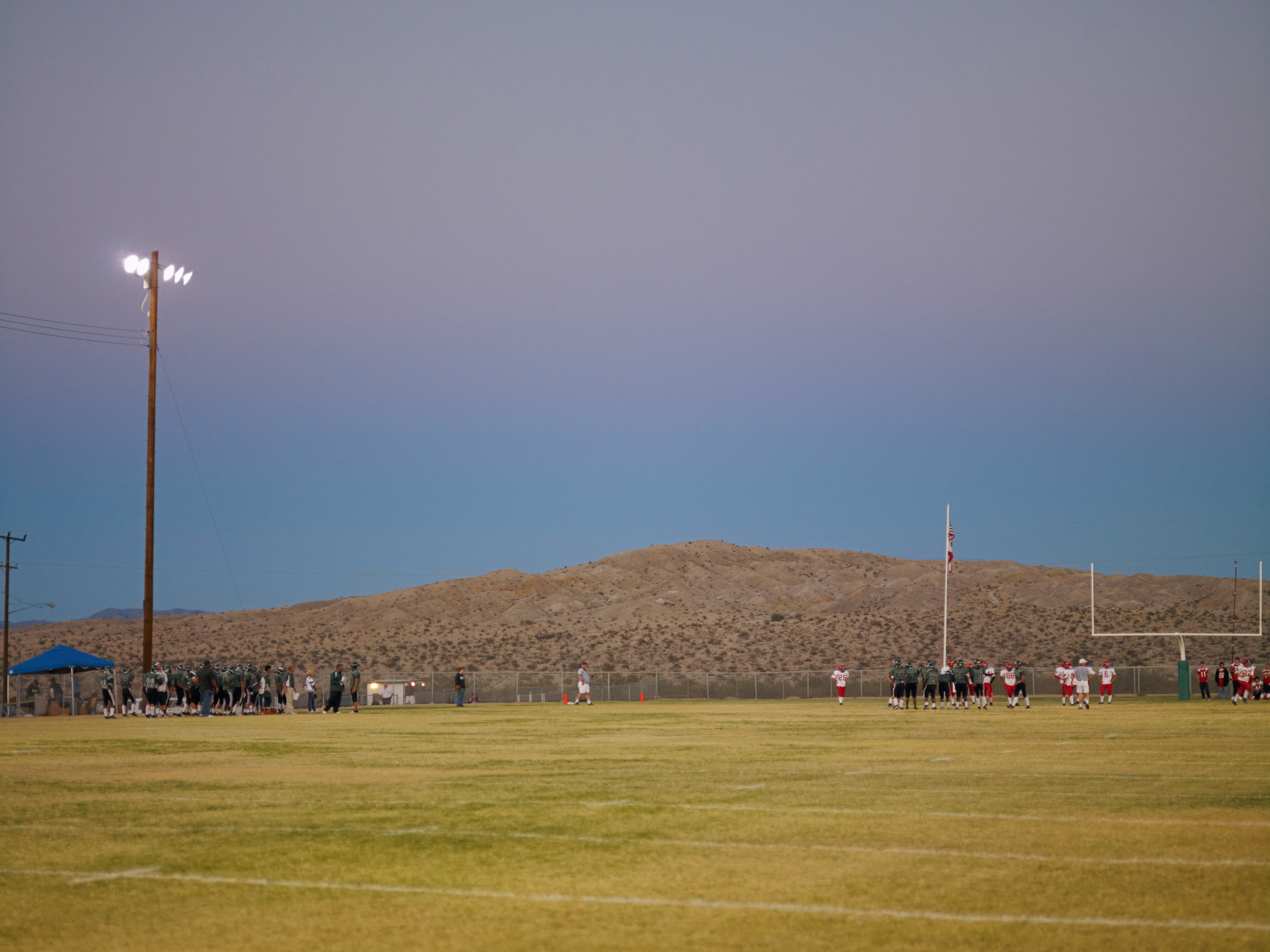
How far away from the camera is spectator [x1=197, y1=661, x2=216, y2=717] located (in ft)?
126

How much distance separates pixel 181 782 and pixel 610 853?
7456mm

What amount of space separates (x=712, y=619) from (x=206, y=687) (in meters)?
68.3

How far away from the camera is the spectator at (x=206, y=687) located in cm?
3834

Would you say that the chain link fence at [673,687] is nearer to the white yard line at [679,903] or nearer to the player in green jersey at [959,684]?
the player in green jersey at [959,684]

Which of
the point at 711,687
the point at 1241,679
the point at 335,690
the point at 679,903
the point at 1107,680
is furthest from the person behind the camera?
the point at 711,687

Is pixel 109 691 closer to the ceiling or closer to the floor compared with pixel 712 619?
closer to the ceiling

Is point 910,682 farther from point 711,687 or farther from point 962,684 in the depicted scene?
point 711,687

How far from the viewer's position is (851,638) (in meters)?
91.6

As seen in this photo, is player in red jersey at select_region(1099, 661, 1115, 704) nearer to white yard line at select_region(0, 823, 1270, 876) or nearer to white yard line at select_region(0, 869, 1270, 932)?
white yard line at select_region(0, 823, 1270, 876)

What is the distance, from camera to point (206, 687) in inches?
1524

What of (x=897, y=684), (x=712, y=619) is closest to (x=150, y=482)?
(x=897, y=684)

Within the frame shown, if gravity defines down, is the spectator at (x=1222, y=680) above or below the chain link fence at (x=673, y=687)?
above

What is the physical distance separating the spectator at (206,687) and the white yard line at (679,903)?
3113cm

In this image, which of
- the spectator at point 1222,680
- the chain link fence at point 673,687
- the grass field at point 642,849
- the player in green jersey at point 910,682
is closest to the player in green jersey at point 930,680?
the player in green jersey at point 910,682
